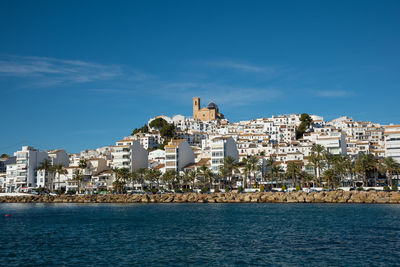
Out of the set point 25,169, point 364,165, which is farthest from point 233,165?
point 25,169

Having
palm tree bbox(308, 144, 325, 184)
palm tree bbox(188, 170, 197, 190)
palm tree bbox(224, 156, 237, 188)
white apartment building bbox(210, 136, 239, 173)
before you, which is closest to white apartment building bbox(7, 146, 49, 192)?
palm tree bbox(188, 170, 197, 190)

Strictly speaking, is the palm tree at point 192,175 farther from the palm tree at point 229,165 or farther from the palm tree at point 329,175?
the palm tree at point 329,175

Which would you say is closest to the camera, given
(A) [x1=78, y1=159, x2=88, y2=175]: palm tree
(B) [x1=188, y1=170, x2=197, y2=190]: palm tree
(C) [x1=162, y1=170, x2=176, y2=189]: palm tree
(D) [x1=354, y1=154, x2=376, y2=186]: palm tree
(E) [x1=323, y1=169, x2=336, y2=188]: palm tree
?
(E) [x1=323, y1=169, x2=336, y2=188]: palm tree

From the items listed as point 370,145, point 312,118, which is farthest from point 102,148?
point 370,145

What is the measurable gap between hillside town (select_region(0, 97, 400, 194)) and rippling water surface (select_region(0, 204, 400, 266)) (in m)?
51.3

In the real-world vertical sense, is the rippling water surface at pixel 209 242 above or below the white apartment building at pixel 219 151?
below

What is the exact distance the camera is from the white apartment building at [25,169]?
127875 millimetres

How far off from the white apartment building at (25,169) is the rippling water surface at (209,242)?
8188 centimetres

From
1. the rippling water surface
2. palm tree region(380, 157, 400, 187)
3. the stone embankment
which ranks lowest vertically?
the rippling water surface

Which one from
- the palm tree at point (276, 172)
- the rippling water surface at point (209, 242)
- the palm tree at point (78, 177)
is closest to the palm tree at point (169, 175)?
the palm tree at point (276, 172)

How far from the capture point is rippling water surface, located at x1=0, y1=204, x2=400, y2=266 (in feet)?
88.6

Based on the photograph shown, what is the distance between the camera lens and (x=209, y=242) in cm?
3378

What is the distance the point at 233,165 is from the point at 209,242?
73473 mm

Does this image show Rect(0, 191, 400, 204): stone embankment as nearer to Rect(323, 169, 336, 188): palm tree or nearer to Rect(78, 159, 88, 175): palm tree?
Rect(323, 169, 336, 188): palm tree
